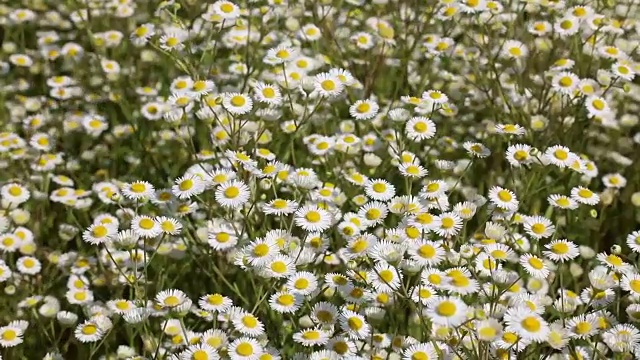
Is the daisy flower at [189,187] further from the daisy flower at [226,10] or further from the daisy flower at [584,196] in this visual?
the daisy flower at [584,196]

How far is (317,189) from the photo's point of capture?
2.11 meters

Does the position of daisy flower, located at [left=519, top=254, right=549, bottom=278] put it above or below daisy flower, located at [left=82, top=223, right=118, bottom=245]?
above

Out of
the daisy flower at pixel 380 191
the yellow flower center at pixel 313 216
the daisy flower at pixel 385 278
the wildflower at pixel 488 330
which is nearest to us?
the wildflower at pixel 488 330

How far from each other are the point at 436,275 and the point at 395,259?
0.16 meters

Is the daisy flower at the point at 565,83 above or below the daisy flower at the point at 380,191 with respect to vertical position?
above

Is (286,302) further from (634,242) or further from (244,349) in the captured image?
(634,242)

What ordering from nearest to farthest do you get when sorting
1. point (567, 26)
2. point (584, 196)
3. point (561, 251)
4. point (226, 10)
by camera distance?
1. point (561, 251)
2. point (584, 196)
3. point (226, 10)
4. point (567, 26)

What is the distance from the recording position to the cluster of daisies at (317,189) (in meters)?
1.64

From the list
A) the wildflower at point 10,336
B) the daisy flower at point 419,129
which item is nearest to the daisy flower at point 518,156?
the daisy flower at point 419,129

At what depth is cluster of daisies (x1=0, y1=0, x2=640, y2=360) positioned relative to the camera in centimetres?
164

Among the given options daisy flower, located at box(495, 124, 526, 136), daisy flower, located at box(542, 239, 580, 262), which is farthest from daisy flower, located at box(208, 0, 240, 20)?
daisy flower, located at box(542, 239, 580, 262)

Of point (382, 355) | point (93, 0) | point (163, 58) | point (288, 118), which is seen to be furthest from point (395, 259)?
point (93, 0)

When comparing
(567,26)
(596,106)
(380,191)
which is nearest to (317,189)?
(380,191)

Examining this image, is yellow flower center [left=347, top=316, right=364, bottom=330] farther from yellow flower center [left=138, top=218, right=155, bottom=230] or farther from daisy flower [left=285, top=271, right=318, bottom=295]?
yellow flower center [left=138, top=218, right=155, bottom=230]
